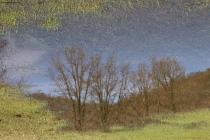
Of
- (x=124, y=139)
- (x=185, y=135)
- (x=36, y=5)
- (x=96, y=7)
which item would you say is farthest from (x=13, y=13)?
Answer: (x=185, y=135)

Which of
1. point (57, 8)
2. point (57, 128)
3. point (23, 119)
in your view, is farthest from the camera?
point (57, 8)

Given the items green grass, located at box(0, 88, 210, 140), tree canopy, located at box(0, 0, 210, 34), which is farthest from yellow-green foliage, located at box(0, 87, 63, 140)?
tree canopy, located at box(0, 0, 210, 34)

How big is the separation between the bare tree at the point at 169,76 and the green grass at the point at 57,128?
430 cm

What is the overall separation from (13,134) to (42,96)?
969 cm

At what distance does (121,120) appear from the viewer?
64.6 ft

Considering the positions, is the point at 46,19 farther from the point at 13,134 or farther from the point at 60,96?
the point at 13,134

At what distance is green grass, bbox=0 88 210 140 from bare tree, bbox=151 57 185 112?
169 inches

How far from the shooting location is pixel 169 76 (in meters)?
27.7

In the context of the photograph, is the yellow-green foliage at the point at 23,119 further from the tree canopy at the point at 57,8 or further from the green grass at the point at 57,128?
the tree canopy at the point at 57,8

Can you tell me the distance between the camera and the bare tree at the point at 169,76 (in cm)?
2547

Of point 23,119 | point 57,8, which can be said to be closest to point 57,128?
point 23,119

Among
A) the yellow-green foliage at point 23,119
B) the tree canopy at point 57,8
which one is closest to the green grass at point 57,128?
the yellow-green foliage at point 23,119

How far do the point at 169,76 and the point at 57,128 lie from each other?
14018mm

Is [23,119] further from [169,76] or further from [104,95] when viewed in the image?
[169,76]
